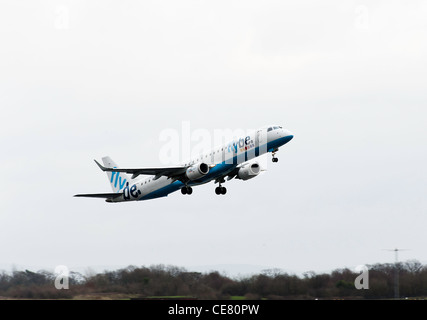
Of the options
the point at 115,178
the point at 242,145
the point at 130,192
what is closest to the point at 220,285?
the point at 242,145

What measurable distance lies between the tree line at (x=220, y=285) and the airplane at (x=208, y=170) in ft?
36.7

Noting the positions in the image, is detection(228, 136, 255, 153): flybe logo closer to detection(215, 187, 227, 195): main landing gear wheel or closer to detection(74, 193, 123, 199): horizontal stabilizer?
detection(215, 187, 227, 195): main landing gear wheel

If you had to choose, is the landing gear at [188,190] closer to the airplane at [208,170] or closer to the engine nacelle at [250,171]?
the airplane at [208,170]

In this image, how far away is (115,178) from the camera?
71.1 m

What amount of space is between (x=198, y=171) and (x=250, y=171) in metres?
5.34

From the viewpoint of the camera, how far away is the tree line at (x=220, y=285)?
43719mm

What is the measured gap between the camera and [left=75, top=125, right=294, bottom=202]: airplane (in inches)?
2141

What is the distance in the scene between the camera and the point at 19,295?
4525 centimetres

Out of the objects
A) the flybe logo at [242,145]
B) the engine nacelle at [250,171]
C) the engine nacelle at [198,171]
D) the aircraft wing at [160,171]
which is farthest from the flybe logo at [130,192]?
the flybe logo at [242,145]
